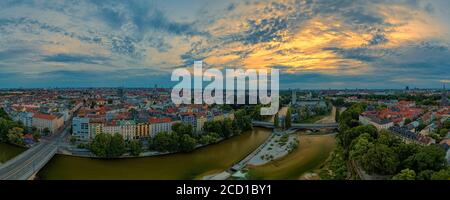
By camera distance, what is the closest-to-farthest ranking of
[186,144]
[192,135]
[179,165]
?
1. [179,165]
2. [186,144]
3. [192,135]

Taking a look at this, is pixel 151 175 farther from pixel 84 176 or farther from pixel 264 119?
pixel 264 119

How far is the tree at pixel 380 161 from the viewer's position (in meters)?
3.16

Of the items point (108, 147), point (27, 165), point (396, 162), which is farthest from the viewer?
point (108, 147)

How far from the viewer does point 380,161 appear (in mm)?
3225

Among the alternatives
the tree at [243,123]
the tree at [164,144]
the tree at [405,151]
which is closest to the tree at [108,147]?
the tree at [164,144]

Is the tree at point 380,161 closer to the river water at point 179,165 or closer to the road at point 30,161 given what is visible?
the river water at point 179,165

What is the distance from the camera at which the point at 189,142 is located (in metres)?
5.33

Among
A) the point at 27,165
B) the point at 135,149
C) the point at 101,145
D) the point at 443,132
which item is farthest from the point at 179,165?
the point at 443,132

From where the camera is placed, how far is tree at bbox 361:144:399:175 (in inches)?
124

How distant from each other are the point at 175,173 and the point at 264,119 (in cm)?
600

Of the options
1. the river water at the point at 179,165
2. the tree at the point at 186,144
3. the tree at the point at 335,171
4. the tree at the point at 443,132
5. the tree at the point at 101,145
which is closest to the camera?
the tree at the point at 335,171

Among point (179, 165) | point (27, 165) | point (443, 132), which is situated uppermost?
point (443, 132)

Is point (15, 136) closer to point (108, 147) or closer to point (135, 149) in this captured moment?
point (108, 147)

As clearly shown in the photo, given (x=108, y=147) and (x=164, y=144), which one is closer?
(x=108, y=147)
